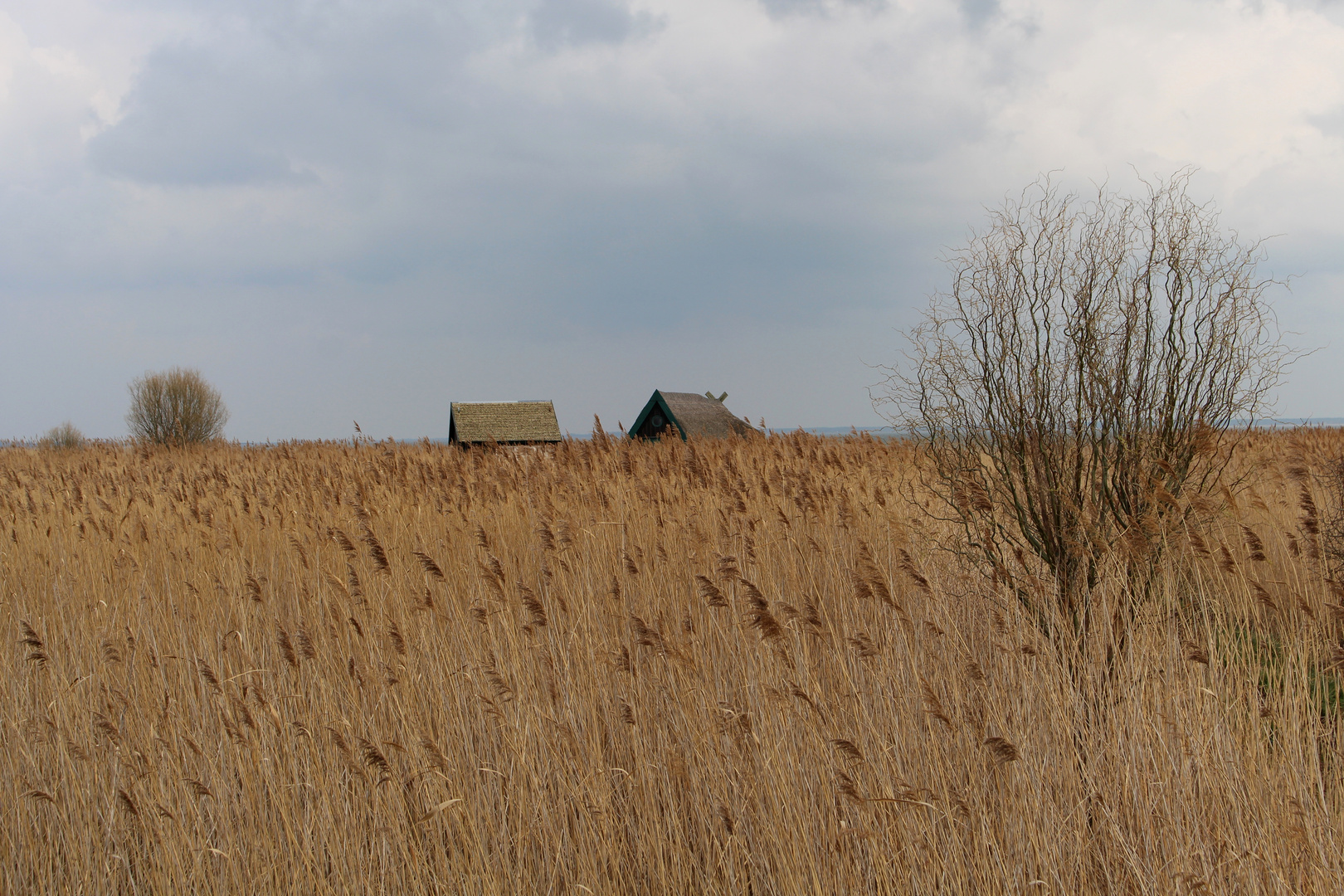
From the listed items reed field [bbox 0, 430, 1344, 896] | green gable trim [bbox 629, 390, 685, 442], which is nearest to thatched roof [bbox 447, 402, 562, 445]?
green gable trim [bbox 629, 390, 685, 442]

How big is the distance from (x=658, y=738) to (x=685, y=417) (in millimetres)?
14959

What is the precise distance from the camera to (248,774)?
2916 millimetres

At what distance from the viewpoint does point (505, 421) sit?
19.3 m

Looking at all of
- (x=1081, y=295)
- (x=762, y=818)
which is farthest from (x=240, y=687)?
(x=1081, y=295)

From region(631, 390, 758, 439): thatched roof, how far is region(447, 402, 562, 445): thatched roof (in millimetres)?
2510

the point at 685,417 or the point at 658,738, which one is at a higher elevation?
the point at 685,417

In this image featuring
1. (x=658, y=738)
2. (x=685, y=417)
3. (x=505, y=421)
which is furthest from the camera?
(x=505, y=421)

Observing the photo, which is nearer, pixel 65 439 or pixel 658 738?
pixel 658 738

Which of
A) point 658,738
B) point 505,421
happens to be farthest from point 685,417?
point 658,738

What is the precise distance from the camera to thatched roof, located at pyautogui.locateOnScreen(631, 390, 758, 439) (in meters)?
17.7

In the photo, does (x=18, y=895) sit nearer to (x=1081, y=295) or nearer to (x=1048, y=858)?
(x=1048, y=858)

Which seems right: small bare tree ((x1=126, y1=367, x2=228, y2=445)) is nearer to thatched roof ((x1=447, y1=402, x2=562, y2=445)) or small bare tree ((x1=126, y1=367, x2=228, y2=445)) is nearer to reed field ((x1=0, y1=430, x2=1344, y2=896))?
thatched roof ((x1=447, y1=402, x2=562, y2=445))

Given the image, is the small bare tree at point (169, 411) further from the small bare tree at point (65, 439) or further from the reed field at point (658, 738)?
the reed field at point (658, 738)

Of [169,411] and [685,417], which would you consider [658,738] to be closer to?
[685,417]
